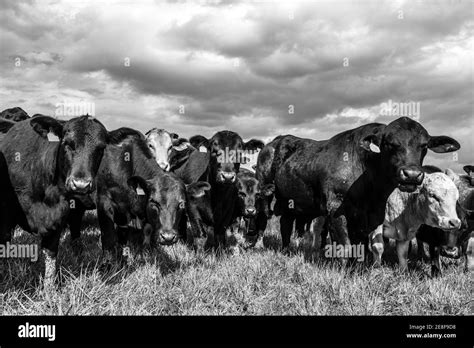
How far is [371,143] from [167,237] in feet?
11.4

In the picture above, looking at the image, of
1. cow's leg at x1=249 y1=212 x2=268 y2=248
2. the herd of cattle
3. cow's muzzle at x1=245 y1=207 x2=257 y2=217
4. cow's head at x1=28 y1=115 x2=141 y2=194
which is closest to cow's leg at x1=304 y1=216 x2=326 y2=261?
the herd of cattle

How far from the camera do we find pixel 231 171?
7.75m

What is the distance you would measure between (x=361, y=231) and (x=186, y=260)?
3.11 metres

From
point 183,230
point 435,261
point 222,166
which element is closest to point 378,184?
point 435,261

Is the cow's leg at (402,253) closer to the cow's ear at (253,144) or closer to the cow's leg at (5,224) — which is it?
the cow's ear at (253,144)

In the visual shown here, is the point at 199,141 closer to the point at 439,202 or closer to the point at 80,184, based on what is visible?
the point at 80,184

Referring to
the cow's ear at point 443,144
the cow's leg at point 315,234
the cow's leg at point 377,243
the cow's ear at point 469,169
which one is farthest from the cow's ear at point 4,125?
the cow's ear at point 469,169

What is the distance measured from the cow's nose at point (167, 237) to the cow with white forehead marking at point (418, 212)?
3.46 m

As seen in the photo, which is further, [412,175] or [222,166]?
[222,166]

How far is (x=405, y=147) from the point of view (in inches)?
223

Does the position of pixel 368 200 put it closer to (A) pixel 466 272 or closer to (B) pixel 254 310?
(A) pixel 466 272

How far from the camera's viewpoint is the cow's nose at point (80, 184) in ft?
14.6

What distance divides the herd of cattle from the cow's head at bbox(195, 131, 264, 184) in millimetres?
27
